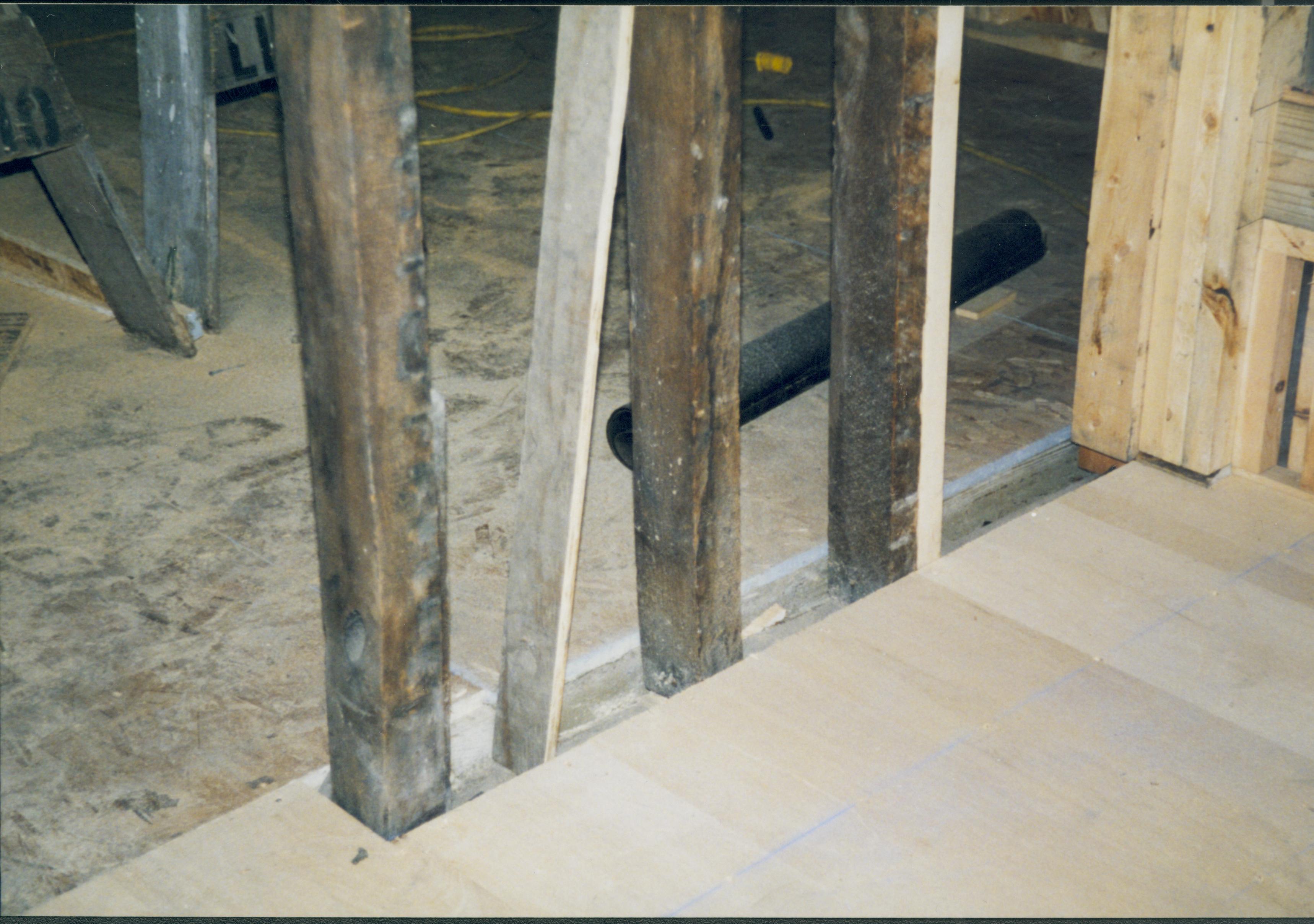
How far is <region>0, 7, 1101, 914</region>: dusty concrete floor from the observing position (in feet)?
7.82

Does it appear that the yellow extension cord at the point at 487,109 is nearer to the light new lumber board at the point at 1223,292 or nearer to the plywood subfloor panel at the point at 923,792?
the light new lumber board at the point at 1223,292

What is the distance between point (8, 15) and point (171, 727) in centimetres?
188

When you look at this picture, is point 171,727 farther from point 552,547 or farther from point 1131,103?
point 1131,103

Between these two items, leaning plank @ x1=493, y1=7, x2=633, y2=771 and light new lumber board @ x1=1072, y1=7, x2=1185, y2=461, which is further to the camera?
light new lumber board @ x1=1072, y1=7, x2=1185, y2=461

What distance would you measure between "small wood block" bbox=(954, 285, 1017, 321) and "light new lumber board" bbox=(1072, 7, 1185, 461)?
1165mm

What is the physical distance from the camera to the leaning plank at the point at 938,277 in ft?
6.93

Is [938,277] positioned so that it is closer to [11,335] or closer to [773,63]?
[11,335]

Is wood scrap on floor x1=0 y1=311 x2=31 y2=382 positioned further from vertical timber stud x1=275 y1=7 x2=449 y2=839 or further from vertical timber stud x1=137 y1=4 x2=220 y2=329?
vertical timber stud x1=275 y1=7 x2=449 y2=839

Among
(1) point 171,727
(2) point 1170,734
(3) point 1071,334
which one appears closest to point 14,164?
(1) point 171,727

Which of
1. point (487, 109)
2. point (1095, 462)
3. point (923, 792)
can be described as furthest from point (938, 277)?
point (487, 109)

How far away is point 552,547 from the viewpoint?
6.61 feet

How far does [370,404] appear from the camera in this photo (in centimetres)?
161

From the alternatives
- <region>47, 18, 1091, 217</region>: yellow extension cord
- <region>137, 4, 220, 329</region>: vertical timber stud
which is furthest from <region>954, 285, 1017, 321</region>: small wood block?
<region>137, 4, 220, 329</region>: vertical timber stud

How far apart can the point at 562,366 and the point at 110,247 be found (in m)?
2.27
